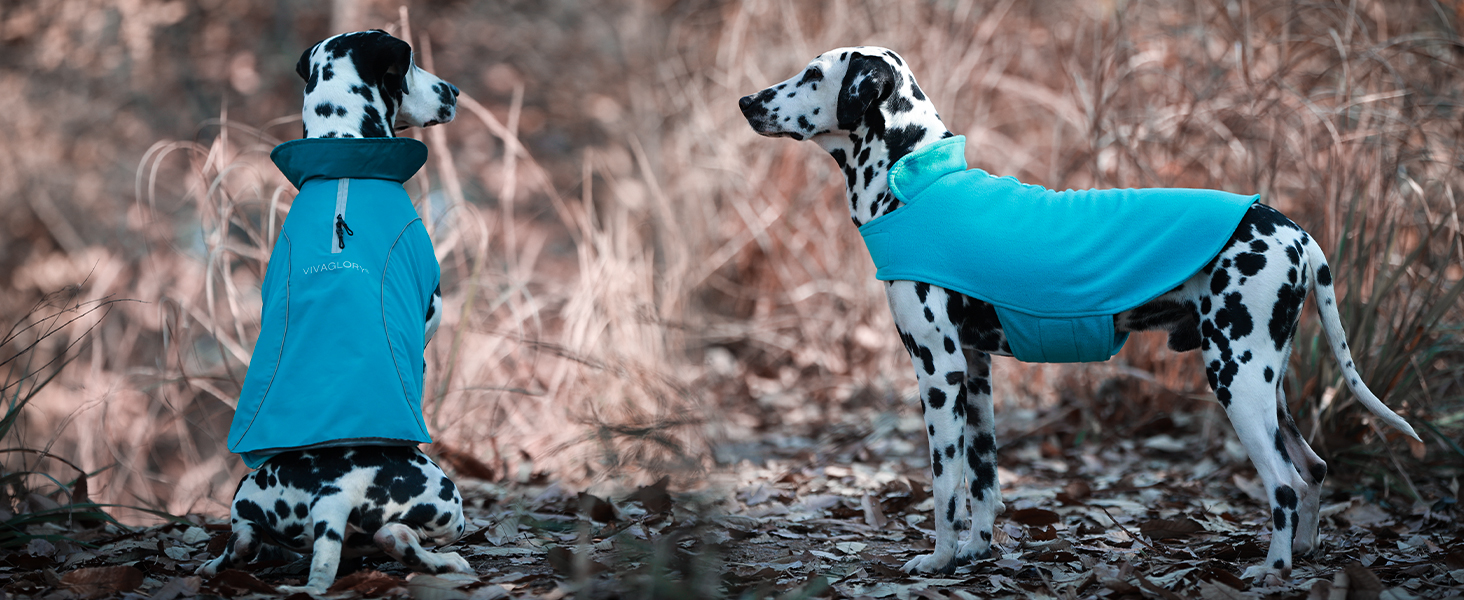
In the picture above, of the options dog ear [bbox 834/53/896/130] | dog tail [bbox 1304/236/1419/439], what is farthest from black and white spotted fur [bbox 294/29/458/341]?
dog tail [bbox 1304/236/1419/439]

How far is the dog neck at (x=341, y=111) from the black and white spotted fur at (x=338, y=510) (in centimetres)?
99

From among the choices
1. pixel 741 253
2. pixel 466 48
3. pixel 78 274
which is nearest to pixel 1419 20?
pixel 741 253

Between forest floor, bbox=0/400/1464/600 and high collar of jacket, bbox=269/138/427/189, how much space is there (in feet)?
3.84

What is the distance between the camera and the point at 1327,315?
2820 millimetres

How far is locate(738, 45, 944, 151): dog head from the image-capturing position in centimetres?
297

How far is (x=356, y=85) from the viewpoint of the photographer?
9.48 ft

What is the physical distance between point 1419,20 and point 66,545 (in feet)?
24.5

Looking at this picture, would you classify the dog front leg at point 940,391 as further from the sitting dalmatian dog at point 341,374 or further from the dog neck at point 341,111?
the dog neck at point 341,111

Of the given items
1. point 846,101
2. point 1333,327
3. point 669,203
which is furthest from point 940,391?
point 669,203

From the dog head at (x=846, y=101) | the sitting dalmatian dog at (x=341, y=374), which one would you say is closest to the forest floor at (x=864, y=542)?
the sitting dalmatian dog at (x=341, y=374)

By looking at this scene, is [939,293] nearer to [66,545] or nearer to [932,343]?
[932,343]

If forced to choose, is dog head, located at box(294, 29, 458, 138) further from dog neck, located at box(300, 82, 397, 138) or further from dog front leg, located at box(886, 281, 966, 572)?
dog front leg, located at box(886, 281, 966, 572)

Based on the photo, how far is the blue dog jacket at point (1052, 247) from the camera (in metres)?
2.74

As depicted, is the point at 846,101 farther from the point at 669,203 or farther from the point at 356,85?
the point at 669,203
